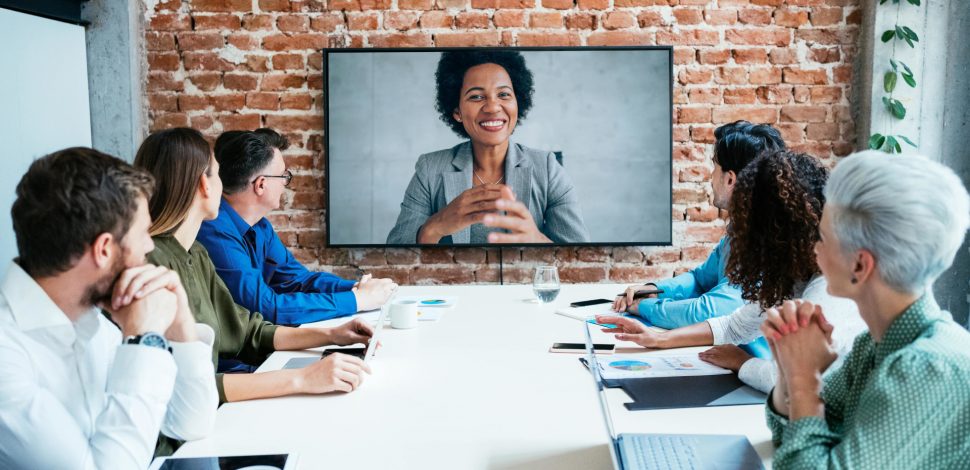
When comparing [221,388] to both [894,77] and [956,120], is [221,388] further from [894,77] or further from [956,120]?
[956,120]

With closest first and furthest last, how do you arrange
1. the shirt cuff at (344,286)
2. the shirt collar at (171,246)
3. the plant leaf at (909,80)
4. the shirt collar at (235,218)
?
the shirt collar at (171,246) < the shirt collar at (235,218) < the shirt cuff at (344,286) < the plant leaf at (909,80)

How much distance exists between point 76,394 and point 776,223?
4.78 ft

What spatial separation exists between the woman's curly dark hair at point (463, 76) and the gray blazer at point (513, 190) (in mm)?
178

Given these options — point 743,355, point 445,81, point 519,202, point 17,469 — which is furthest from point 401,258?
point 17,469

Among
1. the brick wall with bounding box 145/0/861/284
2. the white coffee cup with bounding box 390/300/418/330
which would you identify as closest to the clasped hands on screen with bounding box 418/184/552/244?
the brick wall with bounding box 145/0/861/284

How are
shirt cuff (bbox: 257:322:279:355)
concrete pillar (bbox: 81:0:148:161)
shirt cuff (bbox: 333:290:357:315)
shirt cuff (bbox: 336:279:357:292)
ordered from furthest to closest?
concrete pillar (bbox: 81:0:148:161)
shirt cuff (bbox: 336:279:357:292)
shirt cuff (bbox: 333:290:357:315)
shirt cuff (bbox: 257:322:279:355)

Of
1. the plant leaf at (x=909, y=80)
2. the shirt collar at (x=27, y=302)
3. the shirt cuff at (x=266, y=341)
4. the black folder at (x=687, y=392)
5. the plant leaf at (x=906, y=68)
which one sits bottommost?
the shirt cuff at (x=266, y=341)

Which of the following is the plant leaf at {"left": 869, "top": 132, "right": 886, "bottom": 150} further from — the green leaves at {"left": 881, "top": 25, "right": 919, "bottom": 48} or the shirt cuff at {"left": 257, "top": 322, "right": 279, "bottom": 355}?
the shirt cuff at {"left": 257, "top": 322, "right": 279, "bottom": 355}

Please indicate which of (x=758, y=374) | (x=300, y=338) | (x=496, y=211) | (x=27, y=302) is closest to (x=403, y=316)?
(x=300, y=338)

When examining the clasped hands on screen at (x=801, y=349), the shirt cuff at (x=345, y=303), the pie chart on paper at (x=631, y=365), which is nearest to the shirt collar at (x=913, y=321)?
the clasped hands on screen at (x=801, y=349)

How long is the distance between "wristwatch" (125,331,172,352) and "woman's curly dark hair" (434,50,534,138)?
8.64 ft

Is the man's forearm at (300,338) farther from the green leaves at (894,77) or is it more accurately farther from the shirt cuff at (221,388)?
the green leaves at (894,77)

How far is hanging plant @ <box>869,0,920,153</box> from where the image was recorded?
356cm

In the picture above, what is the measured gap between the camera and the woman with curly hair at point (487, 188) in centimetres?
380
